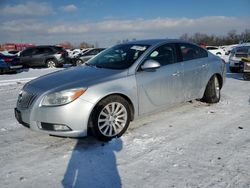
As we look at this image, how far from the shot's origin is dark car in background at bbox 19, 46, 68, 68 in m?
19.1

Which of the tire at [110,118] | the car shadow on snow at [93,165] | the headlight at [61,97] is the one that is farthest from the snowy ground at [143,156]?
the headlight at [61,97]

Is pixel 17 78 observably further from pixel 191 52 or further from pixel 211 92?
pixel 211 92

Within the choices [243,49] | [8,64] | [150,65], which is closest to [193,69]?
[150,65]

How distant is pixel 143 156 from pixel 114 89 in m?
1.13

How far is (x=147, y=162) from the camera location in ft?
11.5

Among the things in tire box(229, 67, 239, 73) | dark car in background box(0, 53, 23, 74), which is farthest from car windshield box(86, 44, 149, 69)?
dark car in background box(0, 53, 23, 74)

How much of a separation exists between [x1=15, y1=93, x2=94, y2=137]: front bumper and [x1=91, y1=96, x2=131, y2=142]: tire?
0.15 meters

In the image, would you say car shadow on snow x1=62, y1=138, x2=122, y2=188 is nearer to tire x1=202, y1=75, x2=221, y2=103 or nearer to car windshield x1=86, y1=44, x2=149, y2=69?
car windshield x1=86, y1=44, x2=149, y2=69

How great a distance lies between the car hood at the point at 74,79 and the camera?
409 centimetres

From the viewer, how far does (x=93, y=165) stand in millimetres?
3467

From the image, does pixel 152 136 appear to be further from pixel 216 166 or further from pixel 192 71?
pixel 192 71

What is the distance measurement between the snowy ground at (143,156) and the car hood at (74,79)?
2.82 ft

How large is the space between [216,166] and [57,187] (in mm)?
1880

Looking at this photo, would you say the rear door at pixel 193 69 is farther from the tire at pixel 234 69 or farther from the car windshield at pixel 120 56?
the tire at pixel 234 69
